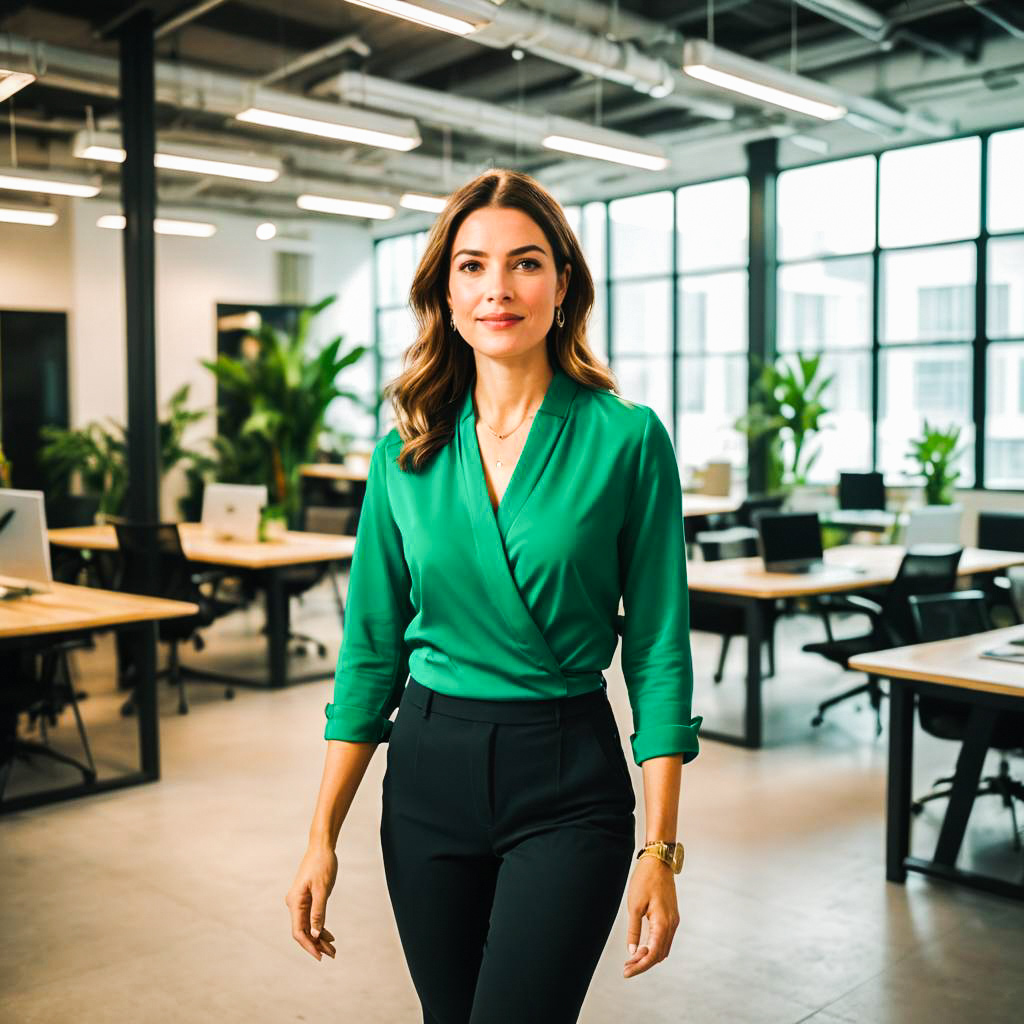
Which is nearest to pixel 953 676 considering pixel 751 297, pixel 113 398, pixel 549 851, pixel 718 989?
pixel 718 989

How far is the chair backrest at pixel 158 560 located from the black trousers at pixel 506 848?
475 centimetres

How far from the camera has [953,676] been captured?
3.41 metres

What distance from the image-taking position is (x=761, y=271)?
10539mm

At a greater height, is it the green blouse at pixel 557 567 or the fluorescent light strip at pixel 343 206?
the fluorescent light strip at pixel 343 206

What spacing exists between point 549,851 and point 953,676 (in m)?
2.43

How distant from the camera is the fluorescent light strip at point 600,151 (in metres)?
7.61

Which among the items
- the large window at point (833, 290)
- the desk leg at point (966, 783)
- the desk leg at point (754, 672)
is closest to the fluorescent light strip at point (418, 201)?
the large window at point (833, 290)

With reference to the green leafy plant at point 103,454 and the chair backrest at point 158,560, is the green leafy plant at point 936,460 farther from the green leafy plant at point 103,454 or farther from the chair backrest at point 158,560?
the green leafy plant at point 103,454

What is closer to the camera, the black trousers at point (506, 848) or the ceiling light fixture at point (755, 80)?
the black trousers at point (506, 848)

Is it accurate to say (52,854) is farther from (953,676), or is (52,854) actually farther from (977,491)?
(977,491)

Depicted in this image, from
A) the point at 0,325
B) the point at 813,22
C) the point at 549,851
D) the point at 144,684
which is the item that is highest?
Answer: the point at 813,22

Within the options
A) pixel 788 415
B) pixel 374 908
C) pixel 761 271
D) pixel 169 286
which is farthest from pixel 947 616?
pixel 169 286

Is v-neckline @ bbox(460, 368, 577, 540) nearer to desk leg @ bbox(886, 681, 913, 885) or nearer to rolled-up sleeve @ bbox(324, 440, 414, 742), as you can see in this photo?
rolled-up sleeve @ bbox(324, 440, 414, 742)

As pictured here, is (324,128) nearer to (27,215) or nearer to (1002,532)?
(27,215)
